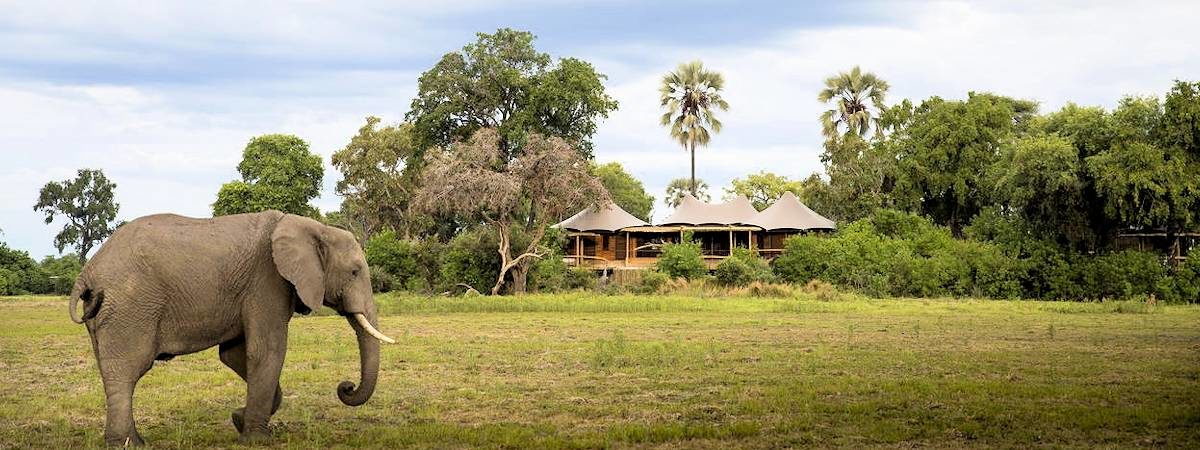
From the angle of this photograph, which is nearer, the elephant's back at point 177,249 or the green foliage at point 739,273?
the elephant's back at point 177,249

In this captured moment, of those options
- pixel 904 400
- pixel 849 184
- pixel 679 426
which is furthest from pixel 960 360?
pixel 849 184

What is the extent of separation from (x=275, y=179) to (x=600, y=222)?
25.6 metres

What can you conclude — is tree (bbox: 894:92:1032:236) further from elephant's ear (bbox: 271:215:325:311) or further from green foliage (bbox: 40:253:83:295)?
elephant's ear (bbox: 271:215:325:311)

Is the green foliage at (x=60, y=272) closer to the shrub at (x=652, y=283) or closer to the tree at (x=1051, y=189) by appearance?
the shrub at (x=652, y=283)

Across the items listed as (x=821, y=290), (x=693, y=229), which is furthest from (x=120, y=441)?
(x=693, y=229)

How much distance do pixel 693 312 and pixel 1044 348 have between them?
13816 mm

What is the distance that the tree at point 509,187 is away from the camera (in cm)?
4641

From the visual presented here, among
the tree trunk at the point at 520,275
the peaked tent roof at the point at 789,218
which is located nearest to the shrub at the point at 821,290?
the peaked tent roof at the point at 789,218

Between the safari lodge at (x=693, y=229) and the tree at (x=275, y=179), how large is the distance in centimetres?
2116

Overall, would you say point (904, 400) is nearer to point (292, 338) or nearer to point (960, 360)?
point (960, 360)

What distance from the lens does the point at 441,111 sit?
56.1 metres

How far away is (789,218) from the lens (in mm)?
58219

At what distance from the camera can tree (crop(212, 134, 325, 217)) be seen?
236ft

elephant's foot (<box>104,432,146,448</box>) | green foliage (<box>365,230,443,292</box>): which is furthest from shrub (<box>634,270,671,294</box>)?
elephant's foot (<box>104,432,146,448</box>)
